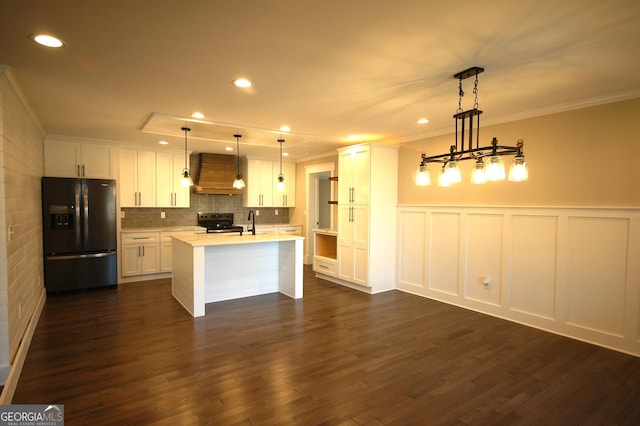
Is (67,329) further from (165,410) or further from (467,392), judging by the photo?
(467,392)

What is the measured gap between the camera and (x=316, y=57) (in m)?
2.41

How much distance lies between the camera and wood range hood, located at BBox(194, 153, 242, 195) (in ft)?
22.1

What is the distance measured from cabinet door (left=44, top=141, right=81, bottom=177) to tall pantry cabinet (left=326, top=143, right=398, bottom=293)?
170 inches

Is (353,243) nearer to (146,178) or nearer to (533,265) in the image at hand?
(533,265)

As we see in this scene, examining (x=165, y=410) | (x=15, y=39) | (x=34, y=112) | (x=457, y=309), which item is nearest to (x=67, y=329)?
(x=165, y=410)

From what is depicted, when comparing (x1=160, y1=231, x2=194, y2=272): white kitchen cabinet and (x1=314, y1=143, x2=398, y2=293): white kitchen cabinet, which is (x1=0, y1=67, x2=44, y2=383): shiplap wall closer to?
(x1=160, y1=231, x2=194, y2=272): white kitchen cabinet

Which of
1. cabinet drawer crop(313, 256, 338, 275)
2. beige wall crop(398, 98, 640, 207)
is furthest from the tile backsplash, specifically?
beige wall crop(398, 98, 640, 207)

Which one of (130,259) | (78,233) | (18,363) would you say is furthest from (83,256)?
(18,363)

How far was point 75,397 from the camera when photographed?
2.41 metres

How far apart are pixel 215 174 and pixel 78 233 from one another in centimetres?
258

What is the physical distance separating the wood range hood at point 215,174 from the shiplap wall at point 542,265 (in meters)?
3.99

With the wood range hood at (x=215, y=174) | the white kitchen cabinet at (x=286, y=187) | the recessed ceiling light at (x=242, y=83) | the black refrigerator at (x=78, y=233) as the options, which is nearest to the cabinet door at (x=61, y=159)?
the black refrigerator at (x=78, y=233)

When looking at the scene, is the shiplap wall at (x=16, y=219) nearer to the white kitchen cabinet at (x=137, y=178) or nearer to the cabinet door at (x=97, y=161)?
the cabinet door at (x=97, y=161)

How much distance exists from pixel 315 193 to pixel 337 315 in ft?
12.8
